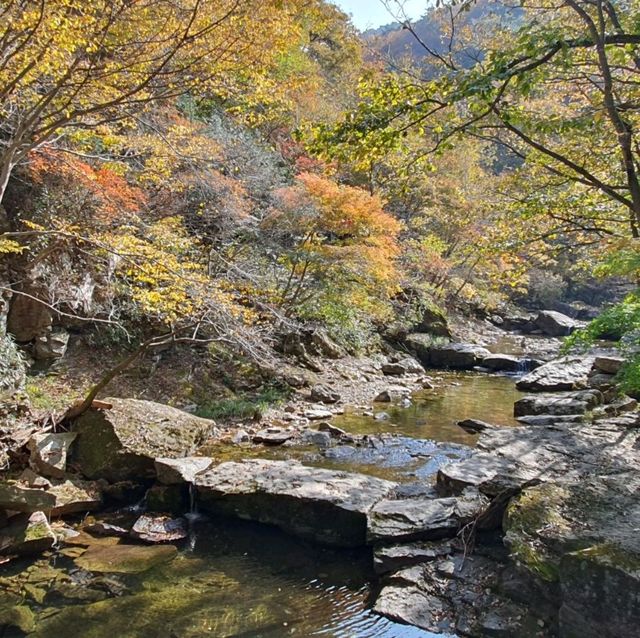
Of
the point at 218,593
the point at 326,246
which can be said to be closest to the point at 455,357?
the point at 326,246

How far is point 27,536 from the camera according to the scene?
4562 millimetres

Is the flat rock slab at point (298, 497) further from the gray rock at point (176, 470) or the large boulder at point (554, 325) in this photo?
the large boulder at point (554, 325)

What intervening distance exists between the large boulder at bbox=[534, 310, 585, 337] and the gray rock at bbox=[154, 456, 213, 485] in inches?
921

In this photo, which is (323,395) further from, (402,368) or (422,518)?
(422,518)

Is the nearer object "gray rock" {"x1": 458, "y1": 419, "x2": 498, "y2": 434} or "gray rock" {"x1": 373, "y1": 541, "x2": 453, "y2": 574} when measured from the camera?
"gray rock" {"x1": 373, "y1": 541, "x2": 453, "y2": 574}

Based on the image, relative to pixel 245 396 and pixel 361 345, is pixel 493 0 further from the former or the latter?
pixel 361 345

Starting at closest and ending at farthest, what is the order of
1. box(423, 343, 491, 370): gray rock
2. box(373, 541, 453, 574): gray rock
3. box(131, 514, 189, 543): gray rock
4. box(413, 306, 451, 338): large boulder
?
box(373, 541, 453, 574): gray rock < box(131, 514, 189, 543): gray rock < box(423, 343, 491, 370): gray rock < box(413, 306, 451, 338): large boulder

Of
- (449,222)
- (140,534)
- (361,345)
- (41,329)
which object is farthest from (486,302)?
(140,534)

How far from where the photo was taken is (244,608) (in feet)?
12.6

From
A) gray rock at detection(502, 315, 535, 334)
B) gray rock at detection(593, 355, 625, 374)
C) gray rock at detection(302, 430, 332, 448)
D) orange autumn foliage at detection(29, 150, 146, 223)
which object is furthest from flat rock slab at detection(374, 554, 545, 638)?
gray rock at detection(502, 315, 535, 334)

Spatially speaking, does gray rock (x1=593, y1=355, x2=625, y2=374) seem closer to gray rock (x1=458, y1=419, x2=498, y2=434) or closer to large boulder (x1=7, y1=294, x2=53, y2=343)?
gray rock (x1=458, y1=419, x2=498, y2=434)

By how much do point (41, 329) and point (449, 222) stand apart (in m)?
16.2

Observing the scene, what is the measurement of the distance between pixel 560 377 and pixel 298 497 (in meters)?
9.44

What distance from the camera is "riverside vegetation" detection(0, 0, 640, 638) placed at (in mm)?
3602
